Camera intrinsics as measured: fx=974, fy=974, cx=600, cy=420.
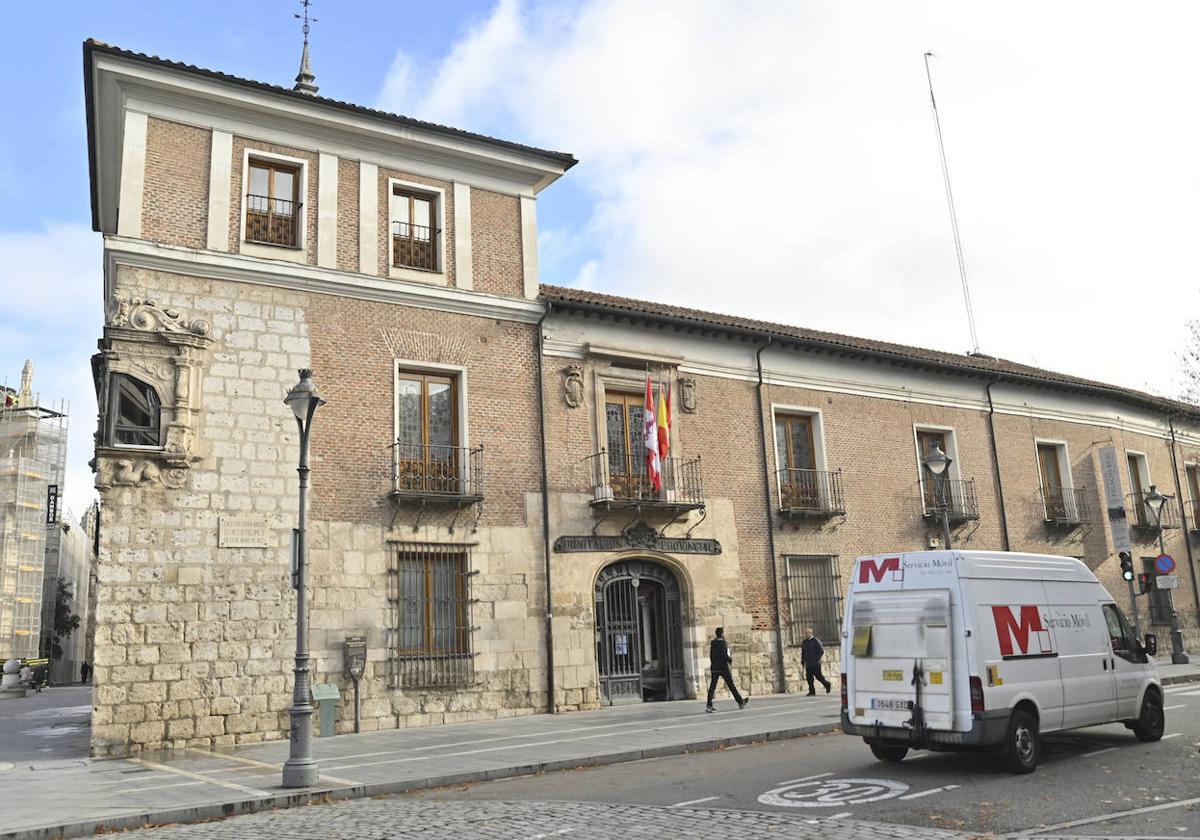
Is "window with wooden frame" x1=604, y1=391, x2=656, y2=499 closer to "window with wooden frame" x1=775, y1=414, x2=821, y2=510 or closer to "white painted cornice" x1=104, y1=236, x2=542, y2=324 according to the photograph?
"white painted cornice" x1=104, y1=236, x2=542, y2=324

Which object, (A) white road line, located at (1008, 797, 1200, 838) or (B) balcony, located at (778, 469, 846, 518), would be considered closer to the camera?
(A) white road line, located at (1008, 797, 1200, 838)

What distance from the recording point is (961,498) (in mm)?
24844

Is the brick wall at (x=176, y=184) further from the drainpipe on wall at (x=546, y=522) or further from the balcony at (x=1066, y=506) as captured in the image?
the balcony at (x=1066, y=506)

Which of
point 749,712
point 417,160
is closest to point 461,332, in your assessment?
point 417,160

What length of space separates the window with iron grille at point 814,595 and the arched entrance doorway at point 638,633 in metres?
2.99

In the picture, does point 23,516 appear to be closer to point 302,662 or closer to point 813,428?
point 813,428

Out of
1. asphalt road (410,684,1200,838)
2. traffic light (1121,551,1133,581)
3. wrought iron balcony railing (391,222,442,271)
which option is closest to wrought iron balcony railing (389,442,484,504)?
wrought iron balcony railing (391,222,442,271)

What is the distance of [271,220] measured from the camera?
17.0 meters

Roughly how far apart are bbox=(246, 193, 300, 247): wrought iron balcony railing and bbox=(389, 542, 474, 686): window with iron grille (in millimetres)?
5790

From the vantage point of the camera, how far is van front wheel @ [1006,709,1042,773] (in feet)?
31.3

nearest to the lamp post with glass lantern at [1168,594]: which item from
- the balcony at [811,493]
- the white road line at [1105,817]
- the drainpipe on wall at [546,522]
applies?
the balcony at [811,493]

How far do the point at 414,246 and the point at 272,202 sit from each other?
263 cm

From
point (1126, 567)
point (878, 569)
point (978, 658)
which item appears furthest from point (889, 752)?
point (1126, 567)

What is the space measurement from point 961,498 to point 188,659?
1853 cm
